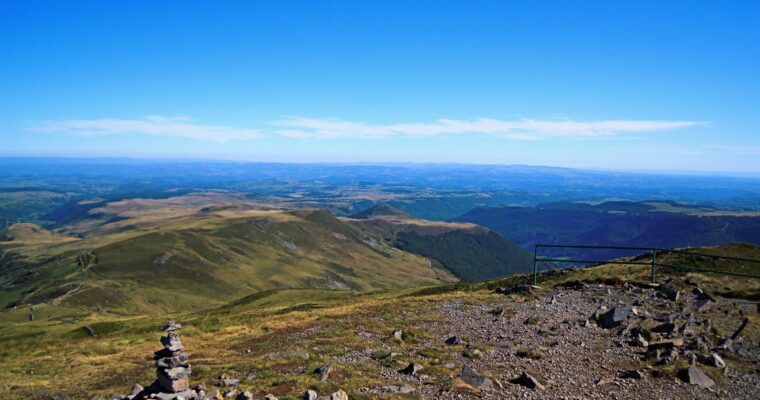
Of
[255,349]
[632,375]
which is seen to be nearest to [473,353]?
[632,375]

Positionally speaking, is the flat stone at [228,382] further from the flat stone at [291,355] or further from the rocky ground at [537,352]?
the flat stone at [291,355]

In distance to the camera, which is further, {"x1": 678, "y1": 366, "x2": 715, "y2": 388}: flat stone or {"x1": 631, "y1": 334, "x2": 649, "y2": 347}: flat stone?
{"x1": 631, "y1": 334, "x2": 649, "y2": 347}: flat stone

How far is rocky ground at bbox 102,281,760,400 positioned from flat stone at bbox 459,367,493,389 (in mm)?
43

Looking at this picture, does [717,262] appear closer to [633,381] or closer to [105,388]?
[633,381]

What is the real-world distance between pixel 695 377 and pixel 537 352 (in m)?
6.68

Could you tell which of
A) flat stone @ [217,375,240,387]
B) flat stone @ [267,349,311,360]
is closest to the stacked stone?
flat stone @ [217,375,240,387]

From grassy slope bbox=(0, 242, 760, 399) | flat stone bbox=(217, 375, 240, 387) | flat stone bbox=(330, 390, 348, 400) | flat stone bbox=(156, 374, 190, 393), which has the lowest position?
grassy slope bbox=(0, 242, 760, 399)

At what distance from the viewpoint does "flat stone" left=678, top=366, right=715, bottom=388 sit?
1912 cm

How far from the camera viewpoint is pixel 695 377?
1933cm

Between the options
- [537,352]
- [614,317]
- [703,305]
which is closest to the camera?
[537,352]

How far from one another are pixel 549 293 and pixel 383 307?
515 inches

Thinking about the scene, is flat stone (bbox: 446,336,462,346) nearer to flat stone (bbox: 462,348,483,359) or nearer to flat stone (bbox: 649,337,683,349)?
flat stone (bbox: 462,348,483,359)

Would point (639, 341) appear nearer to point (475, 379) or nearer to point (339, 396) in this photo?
point (475, 379)

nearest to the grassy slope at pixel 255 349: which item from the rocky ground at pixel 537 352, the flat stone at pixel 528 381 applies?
the rocky ground at pixel 537 352
